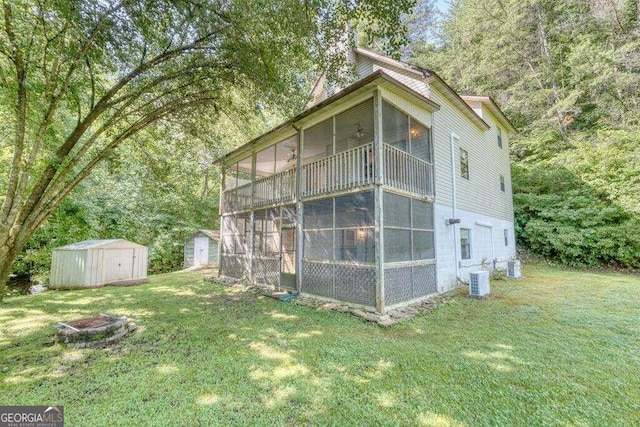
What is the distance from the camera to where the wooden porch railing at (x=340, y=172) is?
22.1 feet

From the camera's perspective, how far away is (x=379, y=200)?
247 inches

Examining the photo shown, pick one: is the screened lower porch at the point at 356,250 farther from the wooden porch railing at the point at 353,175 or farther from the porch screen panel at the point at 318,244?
the wooden porch railing at the point at 353,175

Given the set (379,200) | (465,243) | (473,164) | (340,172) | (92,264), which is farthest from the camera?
(473,164)

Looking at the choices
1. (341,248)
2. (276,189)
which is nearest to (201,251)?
(276,189)

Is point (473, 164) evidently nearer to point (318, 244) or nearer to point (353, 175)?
point (353, 175)

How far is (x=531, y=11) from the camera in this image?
18.1 meters

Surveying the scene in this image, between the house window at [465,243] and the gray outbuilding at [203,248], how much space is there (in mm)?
14208

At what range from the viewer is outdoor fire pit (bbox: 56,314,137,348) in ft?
15.3

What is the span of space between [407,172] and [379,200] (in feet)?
5.72

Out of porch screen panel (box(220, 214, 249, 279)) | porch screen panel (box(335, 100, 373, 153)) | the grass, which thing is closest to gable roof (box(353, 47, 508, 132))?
porch screen panel (box(335, 100, 373, 153))

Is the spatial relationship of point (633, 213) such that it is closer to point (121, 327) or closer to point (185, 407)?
point (185, 407)

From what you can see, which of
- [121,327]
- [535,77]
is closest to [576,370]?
[121,327]

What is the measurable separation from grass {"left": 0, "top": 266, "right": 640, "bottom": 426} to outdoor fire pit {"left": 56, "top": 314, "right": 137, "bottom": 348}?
218 mm

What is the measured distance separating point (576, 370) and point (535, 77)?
2044cm
